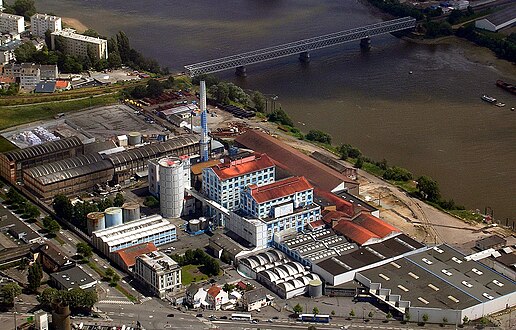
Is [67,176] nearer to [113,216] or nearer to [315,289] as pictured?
[113,216]

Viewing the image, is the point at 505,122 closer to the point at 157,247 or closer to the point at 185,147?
the point at 185,147

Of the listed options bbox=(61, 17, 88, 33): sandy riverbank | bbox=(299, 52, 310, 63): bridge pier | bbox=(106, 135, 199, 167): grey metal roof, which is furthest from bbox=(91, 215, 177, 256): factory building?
bbox=(61, 17, 88, 33): sandy riverbank

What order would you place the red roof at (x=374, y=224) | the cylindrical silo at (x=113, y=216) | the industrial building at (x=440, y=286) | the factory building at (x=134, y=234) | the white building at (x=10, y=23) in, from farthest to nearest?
the white building at (x=10, y=23) < the cylindrical silo at (x=113, y=216) < the red roof at (x=374, y=224) < the factory building at (x=134, y=234) < the industrial building at (x=440, y=286)

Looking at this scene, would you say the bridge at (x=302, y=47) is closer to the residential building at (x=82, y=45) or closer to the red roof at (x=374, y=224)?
the residential building at (x=82, y=45)

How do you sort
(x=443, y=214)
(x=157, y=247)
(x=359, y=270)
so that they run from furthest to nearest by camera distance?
(x=443, y=214)
(x=157, y=247)
(x=359, y=270)

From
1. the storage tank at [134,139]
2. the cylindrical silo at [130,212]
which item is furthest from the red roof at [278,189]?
the storage tank at [134,139]

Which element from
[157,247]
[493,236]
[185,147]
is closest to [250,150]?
[185,147]
